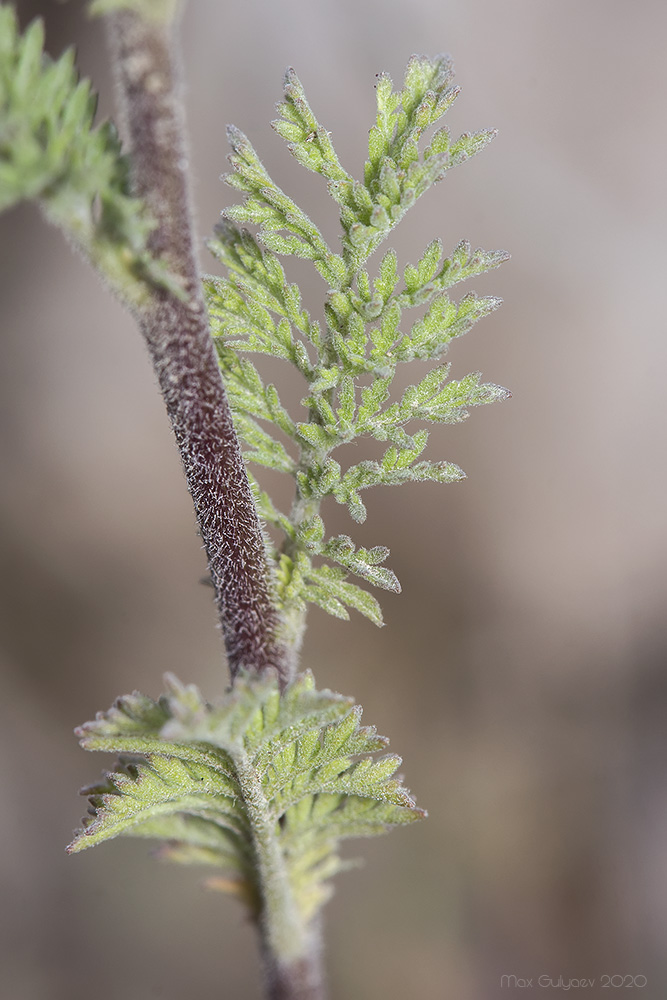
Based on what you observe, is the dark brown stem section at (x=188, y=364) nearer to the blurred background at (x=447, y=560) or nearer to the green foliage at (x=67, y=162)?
the green foliage at (x=67, y=162)

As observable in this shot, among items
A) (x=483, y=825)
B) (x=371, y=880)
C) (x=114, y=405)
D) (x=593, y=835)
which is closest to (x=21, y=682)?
(x=114, y=405)

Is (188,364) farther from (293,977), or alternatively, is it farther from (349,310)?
(293,977)

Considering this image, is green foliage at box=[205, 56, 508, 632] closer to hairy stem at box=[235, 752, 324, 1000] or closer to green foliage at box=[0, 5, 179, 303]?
green foliage at box=[0, 5, 179, 303]

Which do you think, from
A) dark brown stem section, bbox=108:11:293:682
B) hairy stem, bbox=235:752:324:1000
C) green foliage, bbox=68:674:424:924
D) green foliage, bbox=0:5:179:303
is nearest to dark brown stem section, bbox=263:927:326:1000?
hairy stem, bbox=235:752:324:1000

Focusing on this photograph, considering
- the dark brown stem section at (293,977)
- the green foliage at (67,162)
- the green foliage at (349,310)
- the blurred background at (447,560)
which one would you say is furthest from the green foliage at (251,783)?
the blurred background at (447,560)

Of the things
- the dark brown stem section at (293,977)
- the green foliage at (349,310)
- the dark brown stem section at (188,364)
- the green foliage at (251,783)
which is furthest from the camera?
the dark brown stem section at (293,977)

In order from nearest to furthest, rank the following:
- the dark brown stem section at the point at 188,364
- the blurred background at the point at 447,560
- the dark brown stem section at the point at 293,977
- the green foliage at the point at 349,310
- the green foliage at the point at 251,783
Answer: the dark brown stem section at the point at 188,364
the green foliage at the point at 251,783
the green foliage at the point at 349,310
the dark brown stem section at the point at 293,977
the blurred background at the point at 447,560

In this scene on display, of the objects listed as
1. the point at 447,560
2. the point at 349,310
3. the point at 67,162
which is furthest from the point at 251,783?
the point at 447,560

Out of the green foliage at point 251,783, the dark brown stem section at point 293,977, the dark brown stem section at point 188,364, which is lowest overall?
the dark brown stem section at point 293,977
